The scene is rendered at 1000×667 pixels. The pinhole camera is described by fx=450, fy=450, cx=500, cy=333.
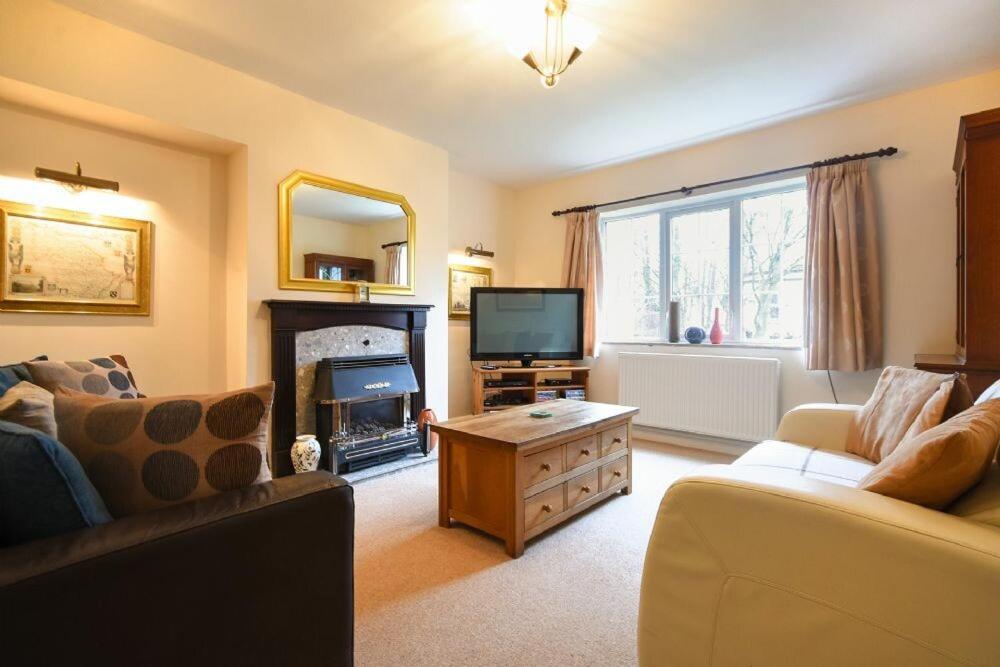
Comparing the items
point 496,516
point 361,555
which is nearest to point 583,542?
point 496,516

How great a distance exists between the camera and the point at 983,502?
95 cm

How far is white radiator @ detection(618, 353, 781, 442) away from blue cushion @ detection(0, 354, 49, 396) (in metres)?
3.82

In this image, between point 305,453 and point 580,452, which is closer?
point 580,452

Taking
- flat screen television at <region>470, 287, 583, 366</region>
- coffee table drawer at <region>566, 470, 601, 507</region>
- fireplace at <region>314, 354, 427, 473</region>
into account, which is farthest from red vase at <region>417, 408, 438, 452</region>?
coffee table drawer at <region>566, 470, 601, 507</region>

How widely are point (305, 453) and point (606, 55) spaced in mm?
3045

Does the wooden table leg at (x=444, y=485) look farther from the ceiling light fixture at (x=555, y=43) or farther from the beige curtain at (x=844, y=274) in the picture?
the beige curtain at (x=844, y=274)

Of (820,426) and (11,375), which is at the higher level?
(11,375)

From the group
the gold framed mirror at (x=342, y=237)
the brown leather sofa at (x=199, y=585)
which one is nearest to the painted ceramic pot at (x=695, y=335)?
the gold framed mirror at (x=342, y=237)

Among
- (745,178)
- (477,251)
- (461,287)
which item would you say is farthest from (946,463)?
(477,251)

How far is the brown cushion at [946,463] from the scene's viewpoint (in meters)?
0.94

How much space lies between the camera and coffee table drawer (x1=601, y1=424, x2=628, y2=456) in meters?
2.58

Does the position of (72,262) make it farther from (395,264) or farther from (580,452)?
(580,452)

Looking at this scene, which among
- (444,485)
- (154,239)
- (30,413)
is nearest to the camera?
(30,413)

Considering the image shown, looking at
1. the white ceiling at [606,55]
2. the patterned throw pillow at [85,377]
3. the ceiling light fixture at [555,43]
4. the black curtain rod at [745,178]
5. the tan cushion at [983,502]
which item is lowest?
the tan cushion at [983,502]
